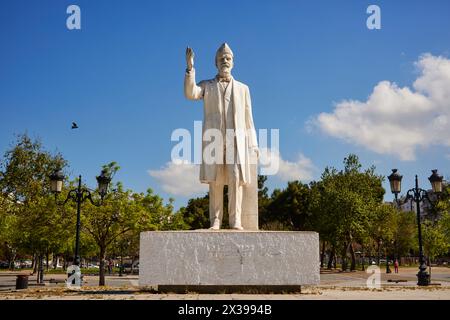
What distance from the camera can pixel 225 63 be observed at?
10.9 metres

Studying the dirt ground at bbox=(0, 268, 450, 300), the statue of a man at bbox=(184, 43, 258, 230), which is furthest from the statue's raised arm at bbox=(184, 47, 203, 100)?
the dirt ground at bbox=(0, 268, 450, 300)

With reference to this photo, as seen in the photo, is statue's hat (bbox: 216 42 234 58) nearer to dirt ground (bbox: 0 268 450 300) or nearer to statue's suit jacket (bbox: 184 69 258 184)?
statue's suit jacket (bbox: 184 69 258 184)

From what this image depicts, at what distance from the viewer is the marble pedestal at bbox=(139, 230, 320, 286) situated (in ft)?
30.9

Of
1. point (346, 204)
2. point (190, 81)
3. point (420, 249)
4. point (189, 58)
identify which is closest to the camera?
point (189, 58)

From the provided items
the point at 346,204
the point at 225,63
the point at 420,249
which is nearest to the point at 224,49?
the point at 225,63

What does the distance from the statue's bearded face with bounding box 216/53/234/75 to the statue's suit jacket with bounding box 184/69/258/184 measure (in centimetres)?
26

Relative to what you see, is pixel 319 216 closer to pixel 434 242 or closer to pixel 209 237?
pixel 434 242

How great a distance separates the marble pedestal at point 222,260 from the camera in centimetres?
943

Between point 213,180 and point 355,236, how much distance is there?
105 feet

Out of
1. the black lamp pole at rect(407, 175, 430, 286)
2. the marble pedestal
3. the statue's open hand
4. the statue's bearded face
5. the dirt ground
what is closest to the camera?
the dirt ground

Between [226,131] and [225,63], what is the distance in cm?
166

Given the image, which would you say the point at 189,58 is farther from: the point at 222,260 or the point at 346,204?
the point at 346,204

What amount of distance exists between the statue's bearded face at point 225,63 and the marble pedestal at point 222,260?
152 inches
